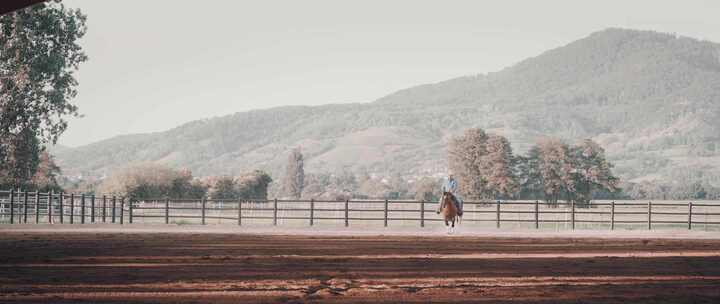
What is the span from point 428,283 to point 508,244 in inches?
471

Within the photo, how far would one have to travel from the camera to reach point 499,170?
9275 cm

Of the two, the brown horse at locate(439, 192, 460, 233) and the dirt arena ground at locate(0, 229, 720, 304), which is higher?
the brown horse at locate(439, 192, 460, 233)

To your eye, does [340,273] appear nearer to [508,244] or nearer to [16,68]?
[508,244]

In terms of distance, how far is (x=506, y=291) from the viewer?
41.0 ft

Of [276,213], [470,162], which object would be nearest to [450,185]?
[276,213]

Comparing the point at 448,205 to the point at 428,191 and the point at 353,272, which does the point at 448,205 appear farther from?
the point at 428,191

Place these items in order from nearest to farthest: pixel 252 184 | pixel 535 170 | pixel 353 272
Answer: pixel 353 272 → pixel 535 170 → pixel 252 184

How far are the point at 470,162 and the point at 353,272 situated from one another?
286ft

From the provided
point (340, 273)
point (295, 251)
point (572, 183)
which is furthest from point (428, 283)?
point (572, 183)

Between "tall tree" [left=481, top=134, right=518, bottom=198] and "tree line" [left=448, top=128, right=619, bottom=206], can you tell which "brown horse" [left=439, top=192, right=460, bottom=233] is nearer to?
"tree line" [left=448, top=128, right=619, bottom=206]

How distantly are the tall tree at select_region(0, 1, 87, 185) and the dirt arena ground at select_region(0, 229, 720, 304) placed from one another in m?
21.0

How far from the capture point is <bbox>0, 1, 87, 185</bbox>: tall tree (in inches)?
1740

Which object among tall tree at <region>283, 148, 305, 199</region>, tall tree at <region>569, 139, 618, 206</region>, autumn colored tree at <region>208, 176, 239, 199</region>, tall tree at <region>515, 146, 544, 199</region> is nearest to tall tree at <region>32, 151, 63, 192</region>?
autumn colored tree at <region>208, 176, 239, 199</region>

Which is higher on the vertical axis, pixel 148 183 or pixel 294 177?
pixel 148 183
